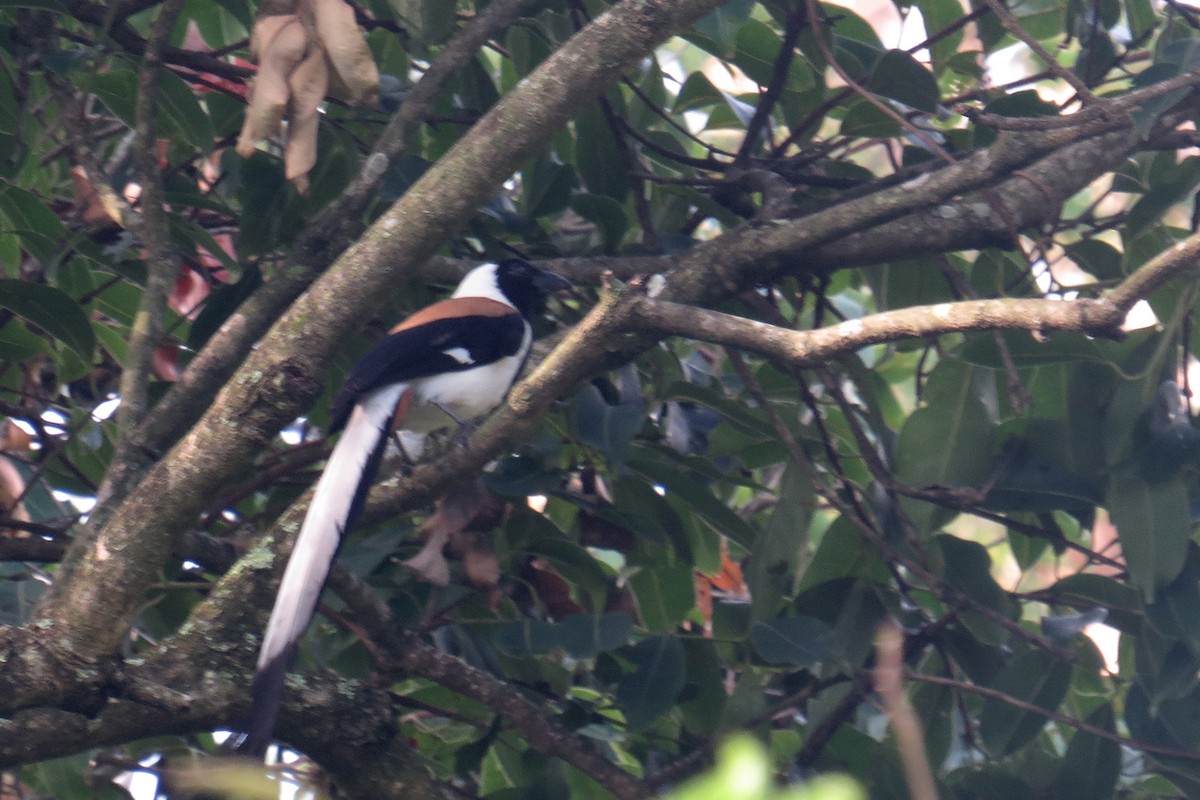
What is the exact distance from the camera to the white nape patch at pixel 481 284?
282cm

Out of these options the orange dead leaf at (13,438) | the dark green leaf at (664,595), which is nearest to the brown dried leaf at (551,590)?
the dark green leaf at (664,595)

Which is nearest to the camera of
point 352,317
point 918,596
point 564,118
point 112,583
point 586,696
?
point 112,583

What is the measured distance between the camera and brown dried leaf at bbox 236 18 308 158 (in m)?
2.01

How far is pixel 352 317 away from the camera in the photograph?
182 centimetres

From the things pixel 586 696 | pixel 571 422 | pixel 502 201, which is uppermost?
pixel 502 201

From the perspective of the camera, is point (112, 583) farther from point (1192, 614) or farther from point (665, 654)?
point (1192, 614)

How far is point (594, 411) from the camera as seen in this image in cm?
225

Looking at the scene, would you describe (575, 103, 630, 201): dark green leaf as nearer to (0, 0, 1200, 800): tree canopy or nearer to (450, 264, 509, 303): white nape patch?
(0, 0, 1200, 800): tree canopy

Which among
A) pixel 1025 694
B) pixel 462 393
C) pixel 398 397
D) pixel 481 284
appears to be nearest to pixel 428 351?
pixel 398 397

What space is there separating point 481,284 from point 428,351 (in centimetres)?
37

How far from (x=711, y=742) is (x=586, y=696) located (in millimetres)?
395

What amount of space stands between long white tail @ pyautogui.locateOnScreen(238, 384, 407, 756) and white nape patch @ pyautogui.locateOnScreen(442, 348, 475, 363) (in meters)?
0.43

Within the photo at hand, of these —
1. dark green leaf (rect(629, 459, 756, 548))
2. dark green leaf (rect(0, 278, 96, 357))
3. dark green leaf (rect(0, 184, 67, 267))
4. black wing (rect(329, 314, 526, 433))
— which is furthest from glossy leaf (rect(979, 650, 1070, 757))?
dark green leaf (rect(0, 184, 67, 267))

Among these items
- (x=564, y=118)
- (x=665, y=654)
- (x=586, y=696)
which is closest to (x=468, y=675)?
(x=665, y=654)
